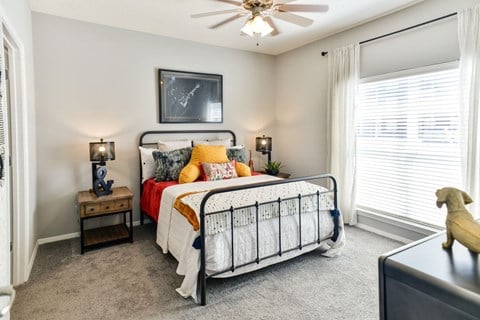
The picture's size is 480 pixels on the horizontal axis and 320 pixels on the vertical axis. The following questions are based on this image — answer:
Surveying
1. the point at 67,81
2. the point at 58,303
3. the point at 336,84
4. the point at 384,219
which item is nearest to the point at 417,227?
the point at 384,219

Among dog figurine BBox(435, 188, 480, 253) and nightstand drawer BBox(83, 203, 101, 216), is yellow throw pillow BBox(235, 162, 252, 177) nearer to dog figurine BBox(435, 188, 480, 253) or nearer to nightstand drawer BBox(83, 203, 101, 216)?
nightstand drawer BBox(83, 203, 101, 216)

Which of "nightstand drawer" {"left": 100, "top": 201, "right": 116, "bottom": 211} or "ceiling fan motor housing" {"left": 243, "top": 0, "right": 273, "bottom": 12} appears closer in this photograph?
"ceiling fan motor housing" {"left": 243, "top": 0, "right": 273, "bottom": 12}

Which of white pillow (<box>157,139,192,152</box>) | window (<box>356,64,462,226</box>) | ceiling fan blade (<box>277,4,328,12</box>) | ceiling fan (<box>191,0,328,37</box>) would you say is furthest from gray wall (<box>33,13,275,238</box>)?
window (<box>356,64,462,226</box>)

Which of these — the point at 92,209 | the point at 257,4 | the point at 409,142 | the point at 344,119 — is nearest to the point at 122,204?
the point at 92,209

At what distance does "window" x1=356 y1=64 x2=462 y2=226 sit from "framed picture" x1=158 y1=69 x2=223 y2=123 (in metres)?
2.18

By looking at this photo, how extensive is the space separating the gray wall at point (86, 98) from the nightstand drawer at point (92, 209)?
61 cm

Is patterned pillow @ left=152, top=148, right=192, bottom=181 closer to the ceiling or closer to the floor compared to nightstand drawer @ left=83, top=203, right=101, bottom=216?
closer to the ceiling

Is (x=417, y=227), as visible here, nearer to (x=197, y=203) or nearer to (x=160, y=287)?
(x=197, y=203)

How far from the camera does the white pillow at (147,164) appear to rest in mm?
3766

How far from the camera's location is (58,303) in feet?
7.30

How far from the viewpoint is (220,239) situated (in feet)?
7.48

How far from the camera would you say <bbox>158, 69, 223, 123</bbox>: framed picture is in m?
4.09

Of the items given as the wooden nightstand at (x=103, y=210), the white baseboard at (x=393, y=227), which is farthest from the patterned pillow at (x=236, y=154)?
the white baseboard at (x=393, y=227)

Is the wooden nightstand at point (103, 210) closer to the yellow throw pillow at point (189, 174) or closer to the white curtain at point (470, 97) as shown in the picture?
the yellow throw pillow at point (189, 174)
